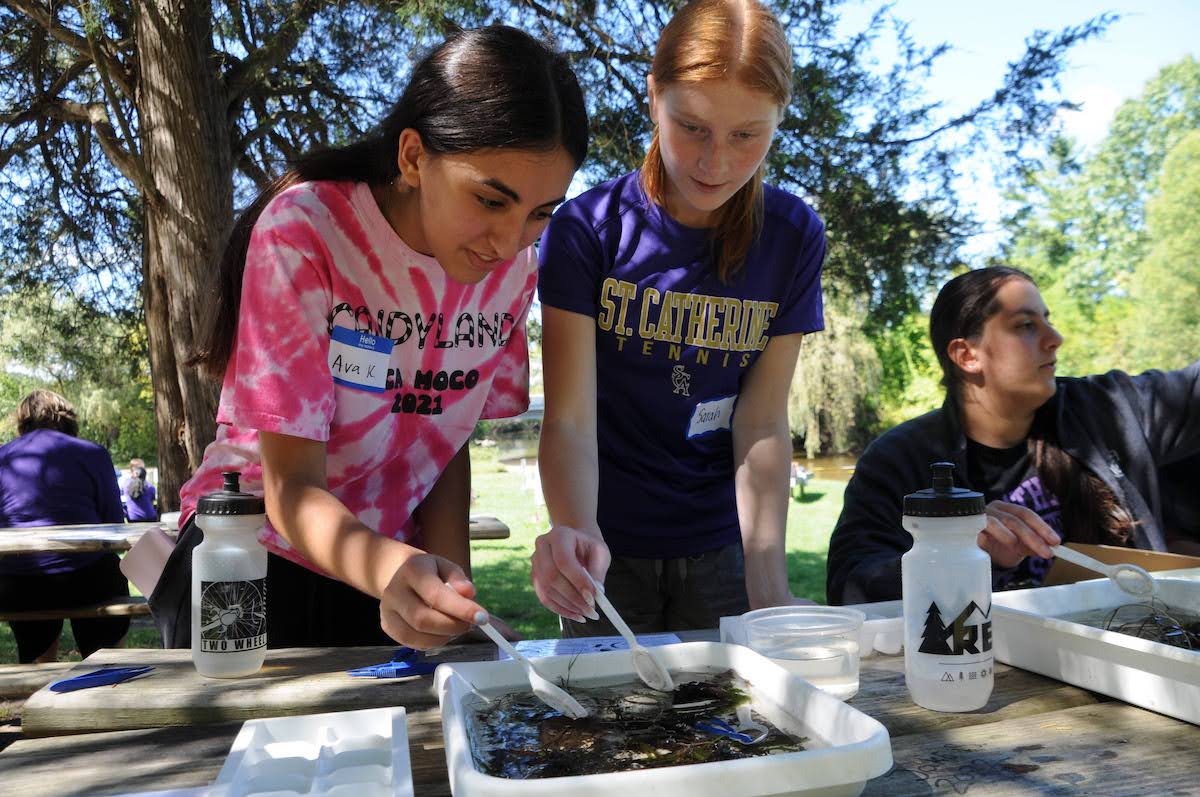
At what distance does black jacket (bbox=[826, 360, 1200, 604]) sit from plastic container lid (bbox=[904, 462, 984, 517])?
3.22ft

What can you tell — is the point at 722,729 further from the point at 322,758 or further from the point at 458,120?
the point at 458,120

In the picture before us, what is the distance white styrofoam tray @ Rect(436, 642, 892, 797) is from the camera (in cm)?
74

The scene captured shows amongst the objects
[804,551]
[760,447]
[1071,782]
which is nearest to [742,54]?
[760,447]

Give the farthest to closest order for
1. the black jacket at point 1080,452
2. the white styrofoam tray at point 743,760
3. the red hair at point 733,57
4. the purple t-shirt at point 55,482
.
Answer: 1. the purple t-shirt at point 55,482
2. the black jacket at point 1080,452
3. the red hair at point 733,57
4. the white styrofoam tray at point 743,760

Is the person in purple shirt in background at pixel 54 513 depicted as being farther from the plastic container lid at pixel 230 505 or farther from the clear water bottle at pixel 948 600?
Answer: the clear water bottle at pixel 948 600

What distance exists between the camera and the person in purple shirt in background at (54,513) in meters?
4.55

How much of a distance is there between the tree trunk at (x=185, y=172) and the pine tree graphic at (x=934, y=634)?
4.03 m

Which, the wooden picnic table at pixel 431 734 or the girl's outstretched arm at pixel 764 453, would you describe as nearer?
the wooden picnic table at pixel 431 734

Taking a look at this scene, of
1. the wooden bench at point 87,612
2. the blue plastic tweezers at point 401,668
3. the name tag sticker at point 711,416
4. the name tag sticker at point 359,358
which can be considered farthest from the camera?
the wooden bench at point 87,612

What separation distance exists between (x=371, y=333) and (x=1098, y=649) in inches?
40.9

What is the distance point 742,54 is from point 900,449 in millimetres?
1090

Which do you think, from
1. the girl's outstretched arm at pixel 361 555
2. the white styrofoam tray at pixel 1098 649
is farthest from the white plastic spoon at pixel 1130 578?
the girl's outstretched arm at pixel 361 555

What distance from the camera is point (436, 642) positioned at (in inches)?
45.8

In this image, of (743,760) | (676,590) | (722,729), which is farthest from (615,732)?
(676,590)
